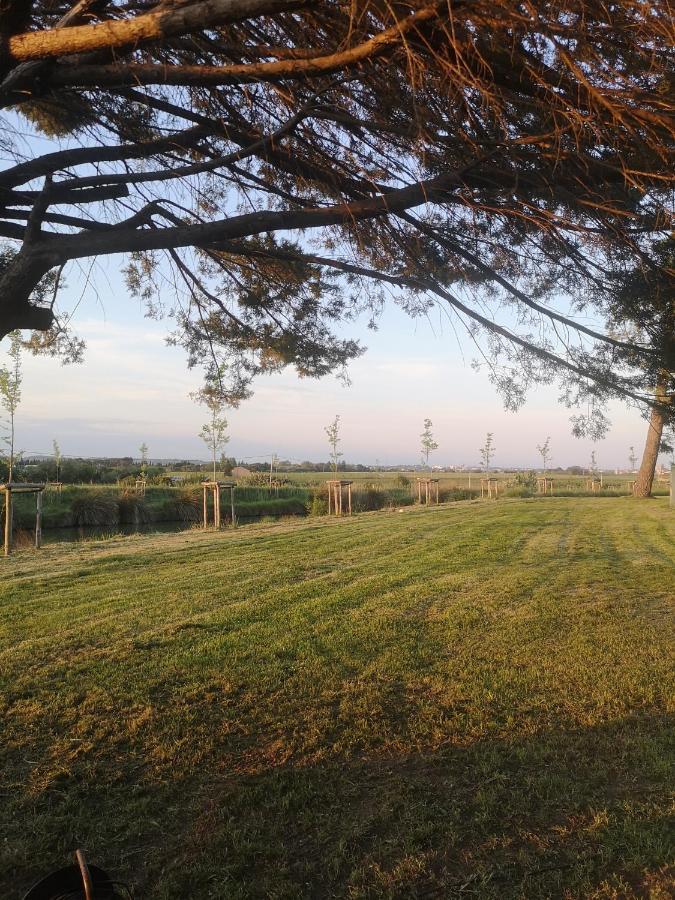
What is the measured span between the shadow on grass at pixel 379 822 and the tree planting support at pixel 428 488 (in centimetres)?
2342

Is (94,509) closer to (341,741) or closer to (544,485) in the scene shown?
(341,741)

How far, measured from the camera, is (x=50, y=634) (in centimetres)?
529

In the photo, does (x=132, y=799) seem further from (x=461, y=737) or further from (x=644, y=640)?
(x=644, y=640)

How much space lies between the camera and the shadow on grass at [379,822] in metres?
2.12

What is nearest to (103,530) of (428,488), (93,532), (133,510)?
(93,532)

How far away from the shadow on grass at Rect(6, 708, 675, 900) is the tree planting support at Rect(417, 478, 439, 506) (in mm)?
23417

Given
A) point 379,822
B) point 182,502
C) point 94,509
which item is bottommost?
point 379,822

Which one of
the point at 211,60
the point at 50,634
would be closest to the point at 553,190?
the point at 211,60

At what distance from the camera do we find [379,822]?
2.46 meters

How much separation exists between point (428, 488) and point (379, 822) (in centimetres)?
2563

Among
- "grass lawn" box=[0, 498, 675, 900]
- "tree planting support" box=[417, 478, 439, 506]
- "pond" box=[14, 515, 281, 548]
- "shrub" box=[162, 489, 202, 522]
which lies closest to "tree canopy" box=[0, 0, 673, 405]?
"grass lawn" box=[0, 498, 675, 900]

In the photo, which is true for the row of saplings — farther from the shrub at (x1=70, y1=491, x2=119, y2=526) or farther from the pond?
the pond

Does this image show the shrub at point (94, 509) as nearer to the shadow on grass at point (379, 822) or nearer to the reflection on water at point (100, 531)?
the reflection on water at point (100, 531)

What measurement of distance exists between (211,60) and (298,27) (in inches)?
24.7
